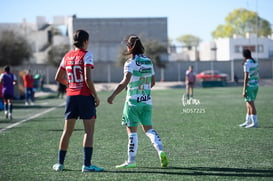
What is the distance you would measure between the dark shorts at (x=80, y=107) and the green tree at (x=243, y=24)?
112 meters

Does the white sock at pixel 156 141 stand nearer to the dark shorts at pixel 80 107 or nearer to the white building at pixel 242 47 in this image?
the dark shorts at pixel 80 107

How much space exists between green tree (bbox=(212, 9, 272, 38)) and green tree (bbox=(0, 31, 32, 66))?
63.7 meters

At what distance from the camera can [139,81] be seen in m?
8.52

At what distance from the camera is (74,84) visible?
8.23 m

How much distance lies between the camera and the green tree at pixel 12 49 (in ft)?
209

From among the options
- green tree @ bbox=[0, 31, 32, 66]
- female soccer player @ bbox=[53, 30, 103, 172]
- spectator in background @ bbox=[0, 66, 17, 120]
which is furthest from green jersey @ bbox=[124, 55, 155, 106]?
green tree @ bbox=[0, 31, 32, 66]

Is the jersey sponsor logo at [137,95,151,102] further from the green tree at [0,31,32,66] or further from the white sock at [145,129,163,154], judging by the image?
the green tree at [0,31,32,66]

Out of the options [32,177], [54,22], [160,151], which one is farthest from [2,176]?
[54,22]

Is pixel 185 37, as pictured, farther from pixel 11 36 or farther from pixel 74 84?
pixel 74 84

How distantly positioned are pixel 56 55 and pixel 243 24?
57824 mm

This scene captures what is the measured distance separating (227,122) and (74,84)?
9374 millimetres

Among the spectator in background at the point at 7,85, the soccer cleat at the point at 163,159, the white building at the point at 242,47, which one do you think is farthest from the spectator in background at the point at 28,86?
the white building at the point at 242,47

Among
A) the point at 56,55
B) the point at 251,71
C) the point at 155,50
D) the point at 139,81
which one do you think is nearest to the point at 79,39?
the point at 139,81

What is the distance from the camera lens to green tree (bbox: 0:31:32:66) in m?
63.7
